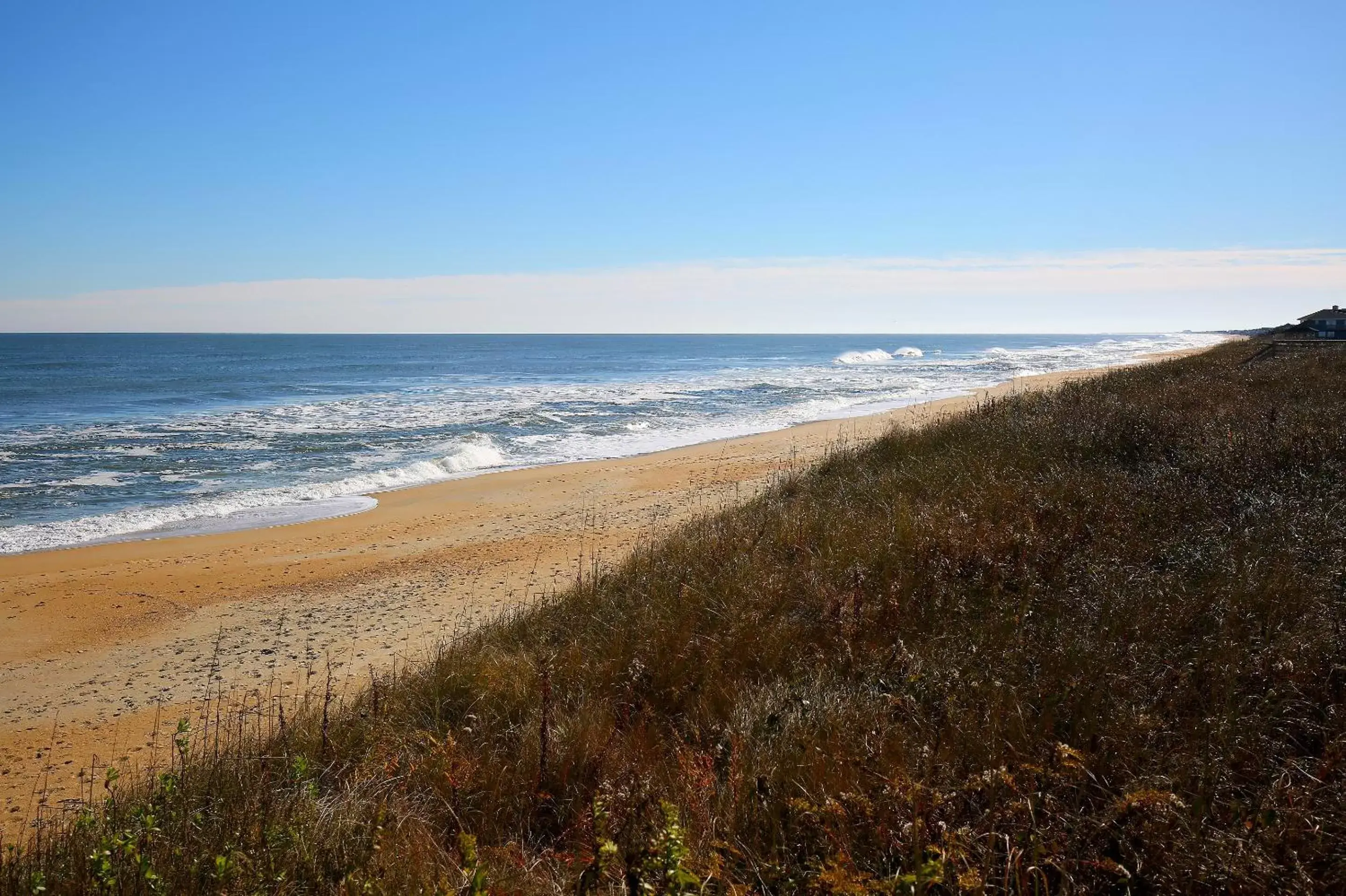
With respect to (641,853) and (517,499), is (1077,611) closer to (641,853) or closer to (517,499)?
(641,853)

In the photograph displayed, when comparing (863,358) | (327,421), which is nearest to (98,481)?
(327,421)

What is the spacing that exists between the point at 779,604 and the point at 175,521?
578 inches

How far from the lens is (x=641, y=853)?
236 centimetres

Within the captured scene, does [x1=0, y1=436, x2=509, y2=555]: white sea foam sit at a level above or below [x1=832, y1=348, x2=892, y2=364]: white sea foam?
below

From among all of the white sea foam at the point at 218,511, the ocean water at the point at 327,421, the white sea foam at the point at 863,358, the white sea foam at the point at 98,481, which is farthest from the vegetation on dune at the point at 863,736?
the white sea foam at the point at 863,358

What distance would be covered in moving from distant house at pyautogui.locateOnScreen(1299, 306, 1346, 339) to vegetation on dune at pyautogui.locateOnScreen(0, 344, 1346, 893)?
54080 mm

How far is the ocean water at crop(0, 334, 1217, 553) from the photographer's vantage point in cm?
1675

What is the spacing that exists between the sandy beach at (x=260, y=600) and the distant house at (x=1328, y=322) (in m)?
51.2

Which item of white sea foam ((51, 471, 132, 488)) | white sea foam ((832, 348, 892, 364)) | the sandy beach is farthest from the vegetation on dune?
white sea foam ((832, 348, 892, 364))

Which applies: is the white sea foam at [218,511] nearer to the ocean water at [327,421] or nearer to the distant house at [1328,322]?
the ocean water at [327,421]

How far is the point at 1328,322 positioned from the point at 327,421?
220ft

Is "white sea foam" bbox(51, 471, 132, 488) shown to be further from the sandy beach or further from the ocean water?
the sandy beach

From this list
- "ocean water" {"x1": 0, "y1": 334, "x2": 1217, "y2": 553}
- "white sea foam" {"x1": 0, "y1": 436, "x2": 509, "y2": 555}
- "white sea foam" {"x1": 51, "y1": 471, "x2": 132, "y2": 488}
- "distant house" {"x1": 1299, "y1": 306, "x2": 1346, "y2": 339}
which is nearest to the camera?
"white sea foam" {"x1": 0, "y1": 436, "x2": 509, "y2": 555}

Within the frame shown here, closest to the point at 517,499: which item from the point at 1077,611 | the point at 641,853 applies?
the point at 1077,611
